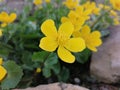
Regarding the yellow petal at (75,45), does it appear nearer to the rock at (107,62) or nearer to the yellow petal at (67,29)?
the yellow petal at (67,29)

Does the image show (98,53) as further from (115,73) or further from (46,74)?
(46,74)

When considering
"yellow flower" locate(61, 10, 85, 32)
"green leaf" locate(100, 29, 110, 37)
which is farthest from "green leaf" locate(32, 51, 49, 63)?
"green leaf" locate(100, 29, 110, 37)

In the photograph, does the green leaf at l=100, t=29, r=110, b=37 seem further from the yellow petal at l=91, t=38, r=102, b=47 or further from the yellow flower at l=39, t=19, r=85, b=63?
the yellow flower at l=39, t=19, r=85, b=63

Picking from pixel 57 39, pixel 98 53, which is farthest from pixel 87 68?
pixel 57 39

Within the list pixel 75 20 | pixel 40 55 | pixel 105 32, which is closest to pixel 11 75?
pixel 40 55

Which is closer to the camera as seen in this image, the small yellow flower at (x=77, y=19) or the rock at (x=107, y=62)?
the small yellow flower at (x=77, y=19)

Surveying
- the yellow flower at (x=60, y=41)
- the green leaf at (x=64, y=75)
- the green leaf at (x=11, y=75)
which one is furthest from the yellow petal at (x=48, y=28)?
the green leaf at (x=64, y=75)

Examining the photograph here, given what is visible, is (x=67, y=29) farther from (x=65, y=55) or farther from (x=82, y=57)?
(x=82, y=57)
